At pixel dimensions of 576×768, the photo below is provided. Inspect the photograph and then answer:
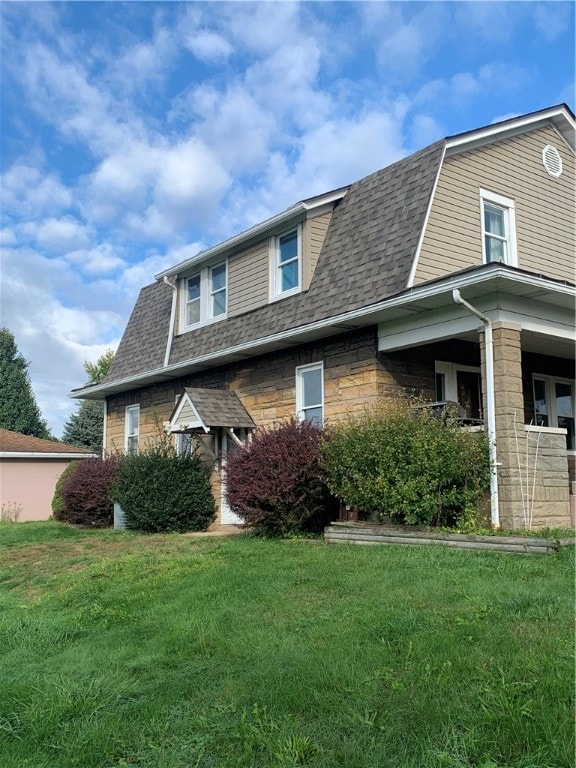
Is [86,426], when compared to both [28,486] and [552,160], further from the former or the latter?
[552,160]

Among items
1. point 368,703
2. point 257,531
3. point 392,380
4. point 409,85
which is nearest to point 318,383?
point 392,380

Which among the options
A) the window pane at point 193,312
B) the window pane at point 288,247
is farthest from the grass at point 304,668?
the window pane at point 193,312

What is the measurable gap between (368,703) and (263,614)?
1.92m

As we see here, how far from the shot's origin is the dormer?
1272 cm

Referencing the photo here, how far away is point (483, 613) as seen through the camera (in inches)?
184

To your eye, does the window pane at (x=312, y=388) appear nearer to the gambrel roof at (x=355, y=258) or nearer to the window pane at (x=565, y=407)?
the gambrel roof at (x=355, y=258)

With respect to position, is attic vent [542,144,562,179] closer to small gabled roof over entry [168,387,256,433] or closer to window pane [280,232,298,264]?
window pane [280,232,298,264]

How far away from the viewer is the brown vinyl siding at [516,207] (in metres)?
11.2

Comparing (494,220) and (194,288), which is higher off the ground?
(494,220)

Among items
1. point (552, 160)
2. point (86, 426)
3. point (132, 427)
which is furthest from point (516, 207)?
point (86, 426)

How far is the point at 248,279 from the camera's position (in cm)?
1400

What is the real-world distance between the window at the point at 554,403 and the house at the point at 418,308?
4 centimetres

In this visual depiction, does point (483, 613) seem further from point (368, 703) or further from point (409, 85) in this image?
point (409, 85)

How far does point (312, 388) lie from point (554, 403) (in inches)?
206
